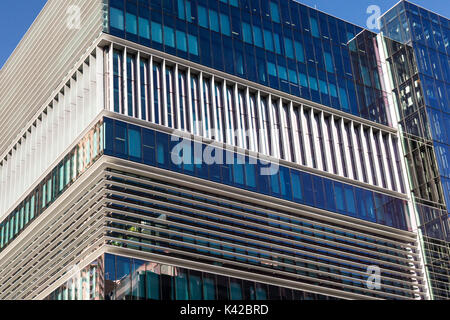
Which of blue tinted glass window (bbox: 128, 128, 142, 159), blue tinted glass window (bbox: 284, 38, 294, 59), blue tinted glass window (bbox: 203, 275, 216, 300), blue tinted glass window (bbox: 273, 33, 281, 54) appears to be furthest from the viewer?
blue tinted glass window (bbox: 284, 38, 294, 59)

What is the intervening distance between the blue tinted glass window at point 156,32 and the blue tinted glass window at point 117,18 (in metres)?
2.50

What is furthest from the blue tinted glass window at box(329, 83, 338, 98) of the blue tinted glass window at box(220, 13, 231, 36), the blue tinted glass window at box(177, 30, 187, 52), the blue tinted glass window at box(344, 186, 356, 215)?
the blue tinted glass window at box(177, 30, 187, 52)

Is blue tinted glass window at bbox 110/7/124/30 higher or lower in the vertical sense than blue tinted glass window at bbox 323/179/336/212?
higher

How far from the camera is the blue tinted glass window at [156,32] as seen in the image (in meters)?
57.6

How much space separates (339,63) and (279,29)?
5860 mm

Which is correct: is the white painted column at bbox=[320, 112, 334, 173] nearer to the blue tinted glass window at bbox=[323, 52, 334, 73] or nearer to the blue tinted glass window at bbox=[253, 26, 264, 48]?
the blue tinted glass window at bbox=[323, 52, 334, 73]

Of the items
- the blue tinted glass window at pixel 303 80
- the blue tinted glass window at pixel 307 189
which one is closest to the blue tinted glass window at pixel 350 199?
the blue tinted glass window at pixel 307 189

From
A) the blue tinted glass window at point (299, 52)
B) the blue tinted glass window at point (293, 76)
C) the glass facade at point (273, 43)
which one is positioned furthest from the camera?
the blue tinted glass window at point (299, 52)

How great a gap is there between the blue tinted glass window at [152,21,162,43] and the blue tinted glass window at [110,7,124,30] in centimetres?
250

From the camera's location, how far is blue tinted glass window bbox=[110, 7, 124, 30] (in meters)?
55.8

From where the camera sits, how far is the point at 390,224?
6219 centimetres

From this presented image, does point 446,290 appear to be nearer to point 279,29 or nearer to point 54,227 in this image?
point 279,29

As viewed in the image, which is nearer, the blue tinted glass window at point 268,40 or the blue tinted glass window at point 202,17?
the blue tinted glass window at point 202,17

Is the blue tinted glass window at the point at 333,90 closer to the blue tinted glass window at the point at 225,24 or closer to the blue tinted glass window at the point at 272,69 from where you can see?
the blue tinted glass window at the point at 272,69
